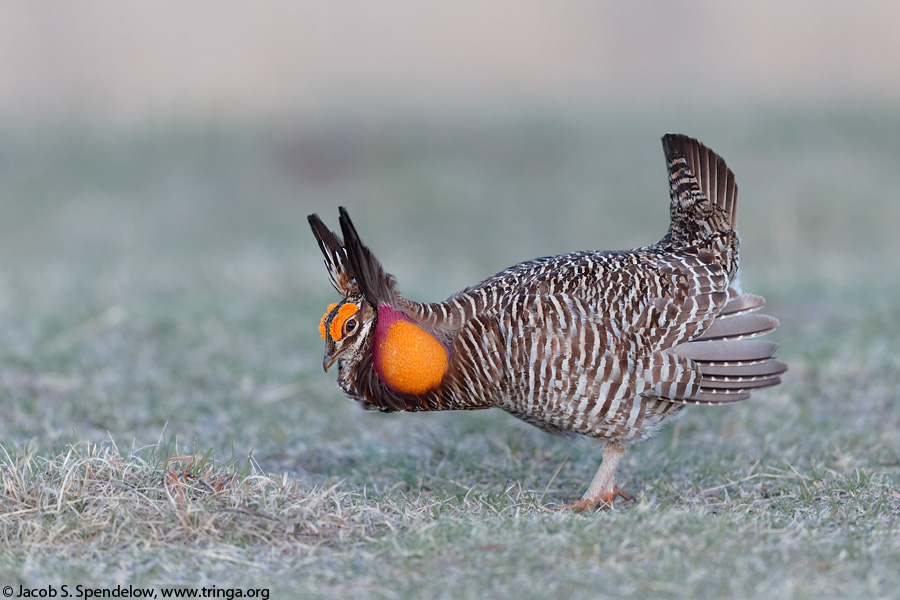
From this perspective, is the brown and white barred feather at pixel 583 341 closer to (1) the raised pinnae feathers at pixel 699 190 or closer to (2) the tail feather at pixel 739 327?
(2) the tail feather at pixel 739 327

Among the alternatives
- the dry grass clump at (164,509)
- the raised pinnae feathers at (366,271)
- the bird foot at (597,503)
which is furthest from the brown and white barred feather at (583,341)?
the dry grass clump at (164,509)

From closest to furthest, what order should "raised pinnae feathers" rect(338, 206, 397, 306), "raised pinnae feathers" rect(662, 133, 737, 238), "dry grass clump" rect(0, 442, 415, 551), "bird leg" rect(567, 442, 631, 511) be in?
"dry grass clump" rect(0, 442, 415, 551) < "raised pinnae feathers" rect(338, 206, 397, 306) < "bird leg" rect(567, 442, 631, 511) < "raised pinnae feathers" rect(662, 133, 737, 238)

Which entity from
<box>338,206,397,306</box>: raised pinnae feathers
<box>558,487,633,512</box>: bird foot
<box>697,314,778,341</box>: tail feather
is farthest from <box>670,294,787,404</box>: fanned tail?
<box>338,206,397,306</box>: raised pinnae feathers

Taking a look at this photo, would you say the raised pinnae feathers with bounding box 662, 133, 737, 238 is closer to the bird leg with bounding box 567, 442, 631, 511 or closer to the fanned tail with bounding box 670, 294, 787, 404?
the fanned tail with bounding box 670, 294, 787, 404

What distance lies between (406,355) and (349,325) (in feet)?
0.85

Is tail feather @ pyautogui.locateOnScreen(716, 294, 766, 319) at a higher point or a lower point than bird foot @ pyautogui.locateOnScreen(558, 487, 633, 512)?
higher

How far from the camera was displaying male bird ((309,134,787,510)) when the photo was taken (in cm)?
397

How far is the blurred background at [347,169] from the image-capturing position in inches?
254

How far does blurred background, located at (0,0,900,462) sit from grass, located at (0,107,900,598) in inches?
→ 1.8

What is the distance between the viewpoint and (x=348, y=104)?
1628 cm

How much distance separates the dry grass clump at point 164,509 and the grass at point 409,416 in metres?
0.01

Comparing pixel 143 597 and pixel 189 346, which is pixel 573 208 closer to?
pixel 189 346

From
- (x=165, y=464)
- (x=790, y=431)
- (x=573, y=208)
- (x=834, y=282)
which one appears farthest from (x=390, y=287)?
(x=573, y=208)

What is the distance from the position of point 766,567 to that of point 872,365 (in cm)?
360
